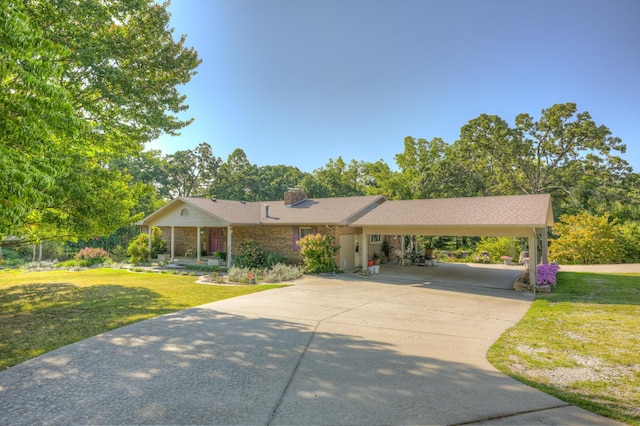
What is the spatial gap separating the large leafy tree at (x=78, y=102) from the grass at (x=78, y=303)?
7.20ft

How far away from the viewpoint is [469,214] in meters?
14.7

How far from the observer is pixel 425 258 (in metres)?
20.2

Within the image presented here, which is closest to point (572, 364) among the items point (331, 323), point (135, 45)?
point (331, 323)

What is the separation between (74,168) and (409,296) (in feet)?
35.8

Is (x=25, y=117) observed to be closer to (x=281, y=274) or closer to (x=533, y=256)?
(x=281, y=274)

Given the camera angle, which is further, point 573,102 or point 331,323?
point 573,102

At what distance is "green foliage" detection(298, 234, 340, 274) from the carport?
5.72 feet

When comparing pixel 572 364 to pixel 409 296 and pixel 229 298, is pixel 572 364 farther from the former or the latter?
pixel 229 298

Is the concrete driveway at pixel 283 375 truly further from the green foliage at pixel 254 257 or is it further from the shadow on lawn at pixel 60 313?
the green foliage at pixel 254 257

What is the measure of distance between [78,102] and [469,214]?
15.5 m

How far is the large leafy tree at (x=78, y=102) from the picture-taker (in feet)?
13.3

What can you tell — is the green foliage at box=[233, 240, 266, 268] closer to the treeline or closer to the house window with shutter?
the house window with shutter

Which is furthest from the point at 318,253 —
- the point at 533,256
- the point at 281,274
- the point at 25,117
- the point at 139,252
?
the point at 25,117

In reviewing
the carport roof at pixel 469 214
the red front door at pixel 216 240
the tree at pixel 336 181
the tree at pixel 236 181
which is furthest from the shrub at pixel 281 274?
the tree at pixel 236 181
